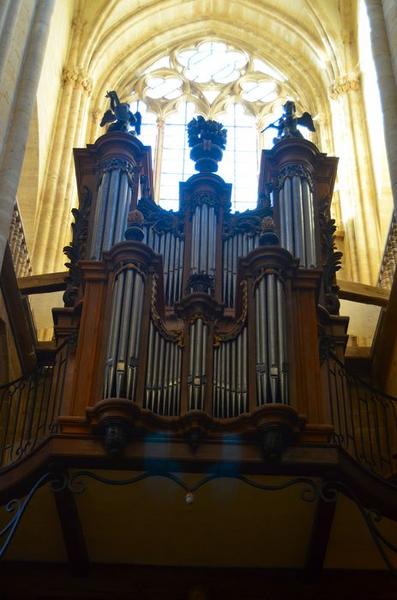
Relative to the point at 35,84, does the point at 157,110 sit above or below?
above

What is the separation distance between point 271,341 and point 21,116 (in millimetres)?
4473

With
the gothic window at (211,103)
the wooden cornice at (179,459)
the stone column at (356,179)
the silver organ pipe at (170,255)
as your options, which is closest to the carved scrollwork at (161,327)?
the wooden cornice at (179,459)

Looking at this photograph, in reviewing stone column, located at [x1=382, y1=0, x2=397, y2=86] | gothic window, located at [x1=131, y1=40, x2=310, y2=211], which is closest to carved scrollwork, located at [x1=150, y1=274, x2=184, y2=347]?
stone column, located at [x1=382, y1=0, x2=397, y2=86]

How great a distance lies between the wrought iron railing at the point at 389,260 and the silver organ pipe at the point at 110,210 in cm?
410

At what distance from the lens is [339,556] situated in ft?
31.2

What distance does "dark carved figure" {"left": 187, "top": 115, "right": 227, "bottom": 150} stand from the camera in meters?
12.8

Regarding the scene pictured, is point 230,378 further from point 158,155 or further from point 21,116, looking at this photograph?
point 158,155

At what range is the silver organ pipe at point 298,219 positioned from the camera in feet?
37.2

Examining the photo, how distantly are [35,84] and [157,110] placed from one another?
8.61 meters

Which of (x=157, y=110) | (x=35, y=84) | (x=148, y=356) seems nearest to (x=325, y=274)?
(x=148, y=356)

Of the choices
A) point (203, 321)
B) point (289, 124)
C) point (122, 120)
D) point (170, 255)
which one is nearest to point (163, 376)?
point (203, 321)

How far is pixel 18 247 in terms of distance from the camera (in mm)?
13539

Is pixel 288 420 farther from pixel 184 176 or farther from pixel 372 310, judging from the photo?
pixel 184 176

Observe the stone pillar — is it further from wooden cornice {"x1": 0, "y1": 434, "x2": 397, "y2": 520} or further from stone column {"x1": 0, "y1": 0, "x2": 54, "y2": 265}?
wooden cornice {"x1": 0, "y1": 434, "x2": 397, "y2": 520}
